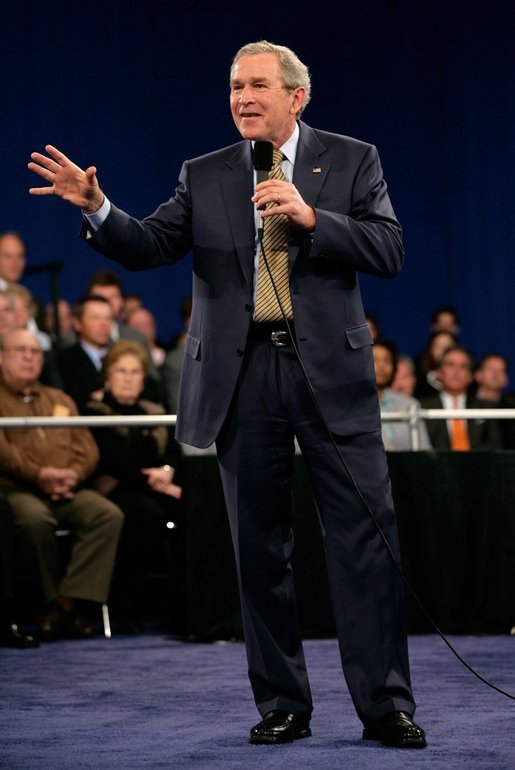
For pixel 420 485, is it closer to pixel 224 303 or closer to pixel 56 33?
pixel 224 303

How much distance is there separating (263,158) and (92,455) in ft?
9.74

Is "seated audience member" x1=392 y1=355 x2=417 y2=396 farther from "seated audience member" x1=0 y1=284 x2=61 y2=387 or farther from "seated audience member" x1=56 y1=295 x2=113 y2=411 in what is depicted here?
"seated audience member" x1=0 y1=284 x2=61 y2=387

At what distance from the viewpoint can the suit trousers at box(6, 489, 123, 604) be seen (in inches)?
215

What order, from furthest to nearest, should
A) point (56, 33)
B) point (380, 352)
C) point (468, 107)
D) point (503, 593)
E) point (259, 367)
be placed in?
point (468, 107) → point (56, 33) → point (380, 352) → point (503, 593) → point (259, 367)

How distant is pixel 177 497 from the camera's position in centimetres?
593

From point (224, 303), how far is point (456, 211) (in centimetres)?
721

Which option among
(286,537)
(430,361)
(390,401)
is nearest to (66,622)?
(390,401)

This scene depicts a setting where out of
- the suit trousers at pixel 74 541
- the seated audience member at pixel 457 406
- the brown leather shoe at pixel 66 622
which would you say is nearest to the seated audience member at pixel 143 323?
the seated audience member at pixel 457 406

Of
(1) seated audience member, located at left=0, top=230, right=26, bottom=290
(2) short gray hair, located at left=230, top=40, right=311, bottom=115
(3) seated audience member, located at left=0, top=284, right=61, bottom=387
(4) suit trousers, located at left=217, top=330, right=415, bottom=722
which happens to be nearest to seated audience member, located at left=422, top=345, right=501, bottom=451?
(3) seated audience member, located at left=0, top=284, right=61, bottom=387

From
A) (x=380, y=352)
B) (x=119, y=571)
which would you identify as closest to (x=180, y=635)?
(x=119, y=571)

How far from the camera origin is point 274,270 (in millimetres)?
3088

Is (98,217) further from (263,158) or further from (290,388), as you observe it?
(290,388)

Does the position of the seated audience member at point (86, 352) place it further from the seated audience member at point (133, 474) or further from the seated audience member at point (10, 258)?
the seated audience member at point (10, 258)

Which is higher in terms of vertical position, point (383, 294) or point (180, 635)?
point (383, 294)
